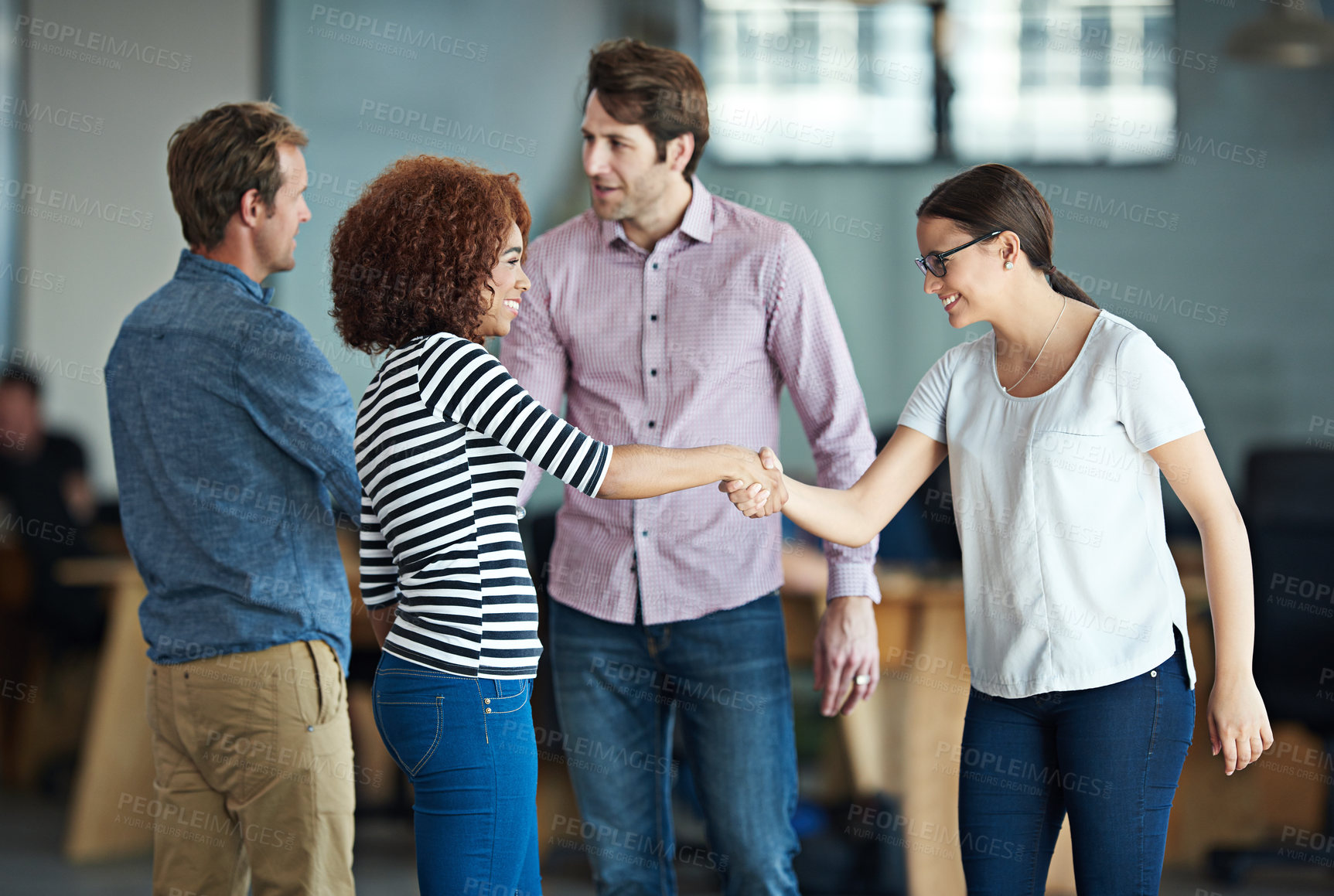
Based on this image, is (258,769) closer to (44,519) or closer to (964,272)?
(964,272)

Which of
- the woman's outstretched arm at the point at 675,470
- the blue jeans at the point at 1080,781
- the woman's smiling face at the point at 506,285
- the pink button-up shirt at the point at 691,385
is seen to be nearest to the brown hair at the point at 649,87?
the pink button-up shirt at the point at 691,385

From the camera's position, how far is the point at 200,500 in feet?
4.96

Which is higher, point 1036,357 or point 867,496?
point 1036,357

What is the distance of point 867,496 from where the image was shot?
5.43ft

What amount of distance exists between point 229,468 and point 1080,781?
1138mm

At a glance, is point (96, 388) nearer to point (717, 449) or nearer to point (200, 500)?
point (200, 500)

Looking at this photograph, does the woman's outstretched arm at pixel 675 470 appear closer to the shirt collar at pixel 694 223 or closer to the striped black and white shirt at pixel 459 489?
the striped black and white shirt at pixel 459 489

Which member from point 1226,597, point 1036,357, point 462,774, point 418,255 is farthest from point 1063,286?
point 462,774

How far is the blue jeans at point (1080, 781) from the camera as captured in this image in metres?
1.34

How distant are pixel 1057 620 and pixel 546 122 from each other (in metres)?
4.39

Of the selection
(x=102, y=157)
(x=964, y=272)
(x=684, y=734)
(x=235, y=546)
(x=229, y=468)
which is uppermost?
(x=102, y=157)

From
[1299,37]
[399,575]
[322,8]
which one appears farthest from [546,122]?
[399,575]

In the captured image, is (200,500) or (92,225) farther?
(92,225)

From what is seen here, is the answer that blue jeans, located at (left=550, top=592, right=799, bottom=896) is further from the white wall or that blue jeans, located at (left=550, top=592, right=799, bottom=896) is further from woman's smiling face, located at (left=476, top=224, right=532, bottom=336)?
the white wall
